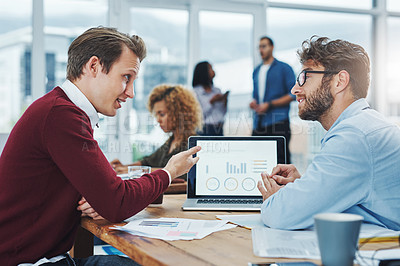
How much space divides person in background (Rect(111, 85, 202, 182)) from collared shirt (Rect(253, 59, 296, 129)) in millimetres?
1635

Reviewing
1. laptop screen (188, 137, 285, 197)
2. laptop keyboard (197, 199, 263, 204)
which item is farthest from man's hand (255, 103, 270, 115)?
laptop keyboard (197, 199, 263, 204)

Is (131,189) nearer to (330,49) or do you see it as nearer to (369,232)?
(369,232)

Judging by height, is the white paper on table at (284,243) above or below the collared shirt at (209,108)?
below

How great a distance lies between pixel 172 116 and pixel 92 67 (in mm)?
1469

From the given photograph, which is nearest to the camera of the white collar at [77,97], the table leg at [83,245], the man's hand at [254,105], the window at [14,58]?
the white collar at [77,97]

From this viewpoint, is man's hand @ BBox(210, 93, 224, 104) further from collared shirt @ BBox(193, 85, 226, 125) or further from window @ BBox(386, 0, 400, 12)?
window @ BBox(386, 0, 400, 12)

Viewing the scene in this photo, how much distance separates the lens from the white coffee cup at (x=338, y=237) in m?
0.77

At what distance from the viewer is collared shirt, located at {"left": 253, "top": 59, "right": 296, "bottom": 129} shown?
4.31 meters

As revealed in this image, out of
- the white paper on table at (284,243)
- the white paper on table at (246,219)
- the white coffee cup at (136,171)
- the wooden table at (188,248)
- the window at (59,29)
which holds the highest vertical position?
the window at (59,29)

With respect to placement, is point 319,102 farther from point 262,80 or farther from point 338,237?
point 262,80

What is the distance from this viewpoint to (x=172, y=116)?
2.86 meters

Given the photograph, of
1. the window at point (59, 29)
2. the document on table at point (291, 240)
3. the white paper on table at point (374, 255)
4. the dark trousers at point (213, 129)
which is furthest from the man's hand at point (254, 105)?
the white paper on table at point (374, 255)

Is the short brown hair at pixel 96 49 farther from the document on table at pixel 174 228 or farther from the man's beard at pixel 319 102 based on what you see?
the man's beard at pixel 319 102

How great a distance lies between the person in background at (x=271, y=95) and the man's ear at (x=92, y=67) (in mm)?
3072
